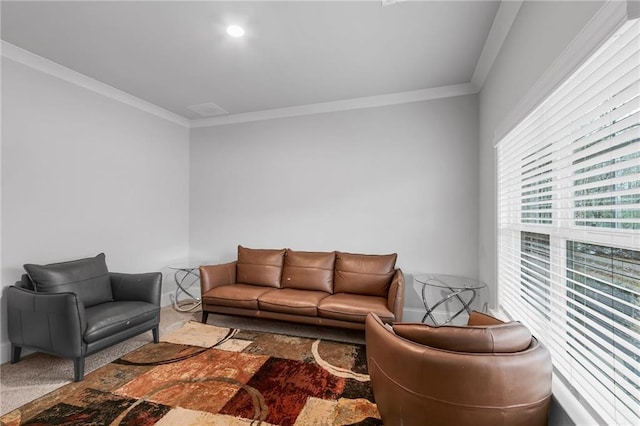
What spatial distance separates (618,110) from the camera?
3.59 ft

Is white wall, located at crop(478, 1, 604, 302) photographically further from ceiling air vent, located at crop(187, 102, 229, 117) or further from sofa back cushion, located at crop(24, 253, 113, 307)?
sofa back cushion, located at crop(24, 253, 113, 307)

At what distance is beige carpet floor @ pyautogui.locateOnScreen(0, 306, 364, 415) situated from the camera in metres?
2.19

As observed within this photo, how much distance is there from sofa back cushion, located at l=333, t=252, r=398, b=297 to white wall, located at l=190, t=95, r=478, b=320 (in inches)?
15.0

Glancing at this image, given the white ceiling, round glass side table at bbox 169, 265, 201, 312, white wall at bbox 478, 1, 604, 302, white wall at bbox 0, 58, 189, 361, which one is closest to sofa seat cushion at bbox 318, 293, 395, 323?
white wall at bbox 478, 1, 604, 302

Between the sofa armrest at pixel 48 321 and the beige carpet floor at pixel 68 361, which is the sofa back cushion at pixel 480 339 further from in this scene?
the sofa armrest at pixel 48 321

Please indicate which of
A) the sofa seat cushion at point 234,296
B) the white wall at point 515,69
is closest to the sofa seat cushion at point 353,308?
the sofa seat cushion at point 234,296

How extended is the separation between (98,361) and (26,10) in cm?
293

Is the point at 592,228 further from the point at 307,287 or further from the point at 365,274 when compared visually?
the point at 307,287

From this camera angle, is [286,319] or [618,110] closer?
[618,110]

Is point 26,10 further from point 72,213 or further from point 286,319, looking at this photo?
point 286,319

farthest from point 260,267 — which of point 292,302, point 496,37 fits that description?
point 496,37

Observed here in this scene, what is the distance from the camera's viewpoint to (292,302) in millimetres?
3178

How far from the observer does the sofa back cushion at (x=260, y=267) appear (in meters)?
3.79

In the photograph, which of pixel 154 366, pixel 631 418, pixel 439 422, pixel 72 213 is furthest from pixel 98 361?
pixel 631 418
